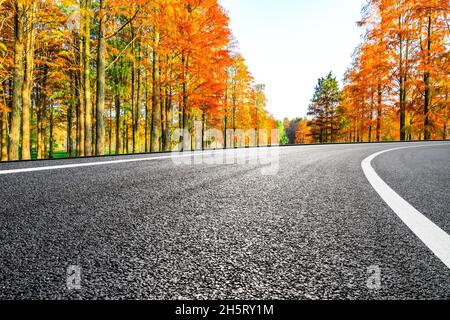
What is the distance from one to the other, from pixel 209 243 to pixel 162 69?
17.7 metres

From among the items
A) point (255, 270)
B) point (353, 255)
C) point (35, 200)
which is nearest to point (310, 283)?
point (255, 270)

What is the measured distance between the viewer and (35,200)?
1.94 m

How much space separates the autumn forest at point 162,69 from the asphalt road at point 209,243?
35.6ft

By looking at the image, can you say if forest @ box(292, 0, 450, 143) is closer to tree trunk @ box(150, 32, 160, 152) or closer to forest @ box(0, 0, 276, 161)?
forest @ box(0, 0, 276, 161)

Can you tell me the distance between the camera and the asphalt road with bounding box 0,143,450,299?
0.92m

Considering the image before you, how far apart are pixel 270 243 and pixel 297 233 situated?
8.6 inches

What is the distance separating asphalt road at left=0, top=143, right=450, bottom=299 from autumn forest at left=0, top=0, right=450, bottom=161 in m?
10.8

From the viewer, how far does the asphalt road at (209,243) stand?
3.02ft

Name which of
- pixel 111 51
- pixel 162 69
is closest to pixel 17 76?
pixel 111 51

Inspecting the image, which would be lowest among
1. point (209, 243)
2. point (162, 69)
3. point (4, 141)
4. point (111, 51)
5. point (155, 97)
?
point (209, 243)

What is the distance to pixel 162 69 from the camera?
57.3ft

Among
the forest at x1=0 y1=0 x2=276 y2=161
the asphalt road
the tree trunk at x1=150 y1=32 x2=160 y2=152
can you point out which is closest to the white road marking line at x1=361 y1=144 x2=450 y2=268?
the asphalt road

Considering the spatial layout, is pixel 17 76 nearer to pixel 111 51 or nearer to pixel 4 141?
pixel 111 51
